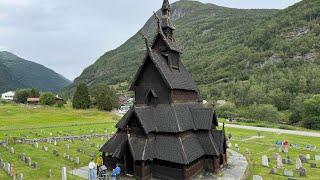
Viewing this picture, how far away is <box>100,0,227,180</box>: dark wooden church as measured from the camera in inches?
1041

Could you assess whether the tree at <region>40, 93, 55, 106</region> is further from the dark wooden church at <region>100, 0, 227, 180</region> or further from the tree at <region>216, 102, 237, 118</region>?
the dark wooden church at <region>100, 0, 227, 180</region>

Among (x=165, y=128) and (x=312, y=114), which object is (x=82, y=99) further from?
(x=165, y=128)

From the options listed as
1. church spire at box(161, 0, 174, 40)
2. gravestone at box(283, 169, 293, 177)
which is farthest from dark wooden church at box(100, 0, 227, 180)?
gravestone at box(283, 169, 293, 177)

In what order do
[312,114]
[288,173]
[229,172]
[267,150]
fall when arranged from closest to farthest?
[288,173] < [229,172] < [267,150] < [312,114]

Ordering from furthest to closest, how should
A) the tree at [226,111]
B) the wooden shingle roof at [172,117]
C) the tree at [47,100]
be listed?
the tree at [47,100], the tree at [226,111], the wooden shingle roof at [172,117]

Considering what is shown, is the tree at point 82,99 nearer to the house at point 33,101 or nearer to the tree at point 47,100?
the tree at point 47,100

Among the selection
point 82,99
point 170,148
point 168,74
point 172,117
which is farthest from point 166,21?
point 82,99

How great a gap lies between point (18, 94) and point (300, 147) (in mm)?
155196

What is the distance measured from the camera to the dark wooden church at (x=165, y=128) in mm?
26438

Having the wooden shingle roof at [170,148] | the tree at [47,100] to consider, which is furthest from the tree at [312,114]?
the tree at [47,100]

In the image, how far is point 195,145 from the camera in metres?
28.2

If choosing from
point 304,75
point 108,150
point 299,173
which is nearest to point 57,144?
point 108,150

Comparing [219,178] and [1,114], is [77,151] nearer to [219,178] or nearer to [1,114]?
[219,178]

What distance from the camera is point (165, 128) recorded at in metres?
27.3
